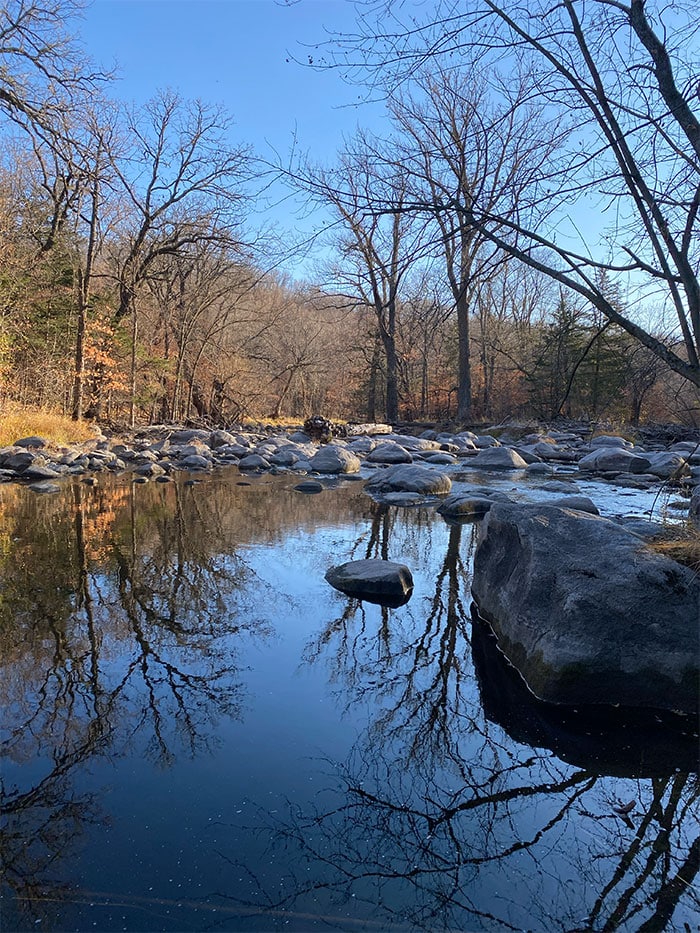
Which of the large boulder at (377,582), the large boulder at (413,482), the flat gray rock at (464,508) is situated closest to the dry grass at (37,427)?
the large boulder at (413,482)

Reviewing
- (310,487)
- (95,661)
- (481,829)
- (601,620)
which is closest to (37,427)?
(310,487)

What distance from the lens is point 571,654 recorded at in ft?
10.3

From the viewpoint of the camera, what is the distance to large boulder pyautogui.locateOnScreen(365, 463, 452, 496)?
9570 millimetres

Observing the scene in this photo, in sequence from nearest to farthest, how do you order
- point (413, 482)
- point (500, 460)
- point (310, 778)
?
point (310, 778) < point (413, 482) < point (500, 460)

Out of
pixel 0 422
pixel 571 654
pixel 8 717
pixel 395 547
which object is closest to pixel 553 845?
pixel 571 654

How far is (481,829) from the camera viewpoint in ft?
7.41

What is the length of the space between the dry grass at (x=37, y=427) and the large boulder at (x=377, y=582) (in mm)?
10241

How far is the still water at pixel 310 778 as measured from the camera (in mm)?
1912

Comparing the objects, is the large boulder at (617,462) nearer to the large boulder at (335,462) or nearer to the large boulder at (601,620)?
the large boulder at (335,462)

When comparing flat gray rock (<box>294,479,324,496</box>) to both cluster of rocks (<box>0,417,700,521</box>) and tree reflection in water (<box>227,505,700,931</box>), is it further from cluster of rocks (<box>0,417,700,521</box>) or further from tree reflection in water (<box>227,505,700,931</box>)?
tree reflection in water (<box>227,505,700,931</box>)

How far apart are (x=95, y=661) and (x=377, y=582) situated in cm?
211

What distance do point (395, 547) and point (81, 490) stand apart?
18.5 ft

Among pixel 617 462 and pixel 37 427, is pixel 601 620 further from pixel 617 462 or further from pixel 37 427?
pixel 37 427

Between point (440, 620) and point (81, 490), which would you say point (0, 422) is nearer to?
point (81, 490)
